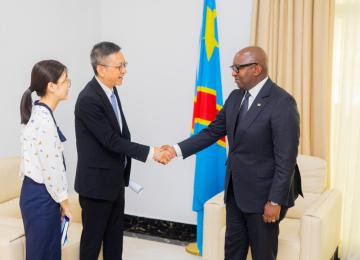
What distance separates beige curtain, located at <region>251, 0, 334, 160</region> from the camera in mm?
3203

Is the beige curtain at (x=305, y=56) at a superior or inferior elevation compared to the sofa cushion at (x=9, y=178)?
superior

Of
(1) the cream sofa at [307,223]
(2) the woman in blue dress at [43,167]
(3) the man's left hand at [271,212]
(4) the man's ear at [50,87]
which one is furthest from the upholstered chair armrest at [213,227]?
(4) the man's ear at [50,87]

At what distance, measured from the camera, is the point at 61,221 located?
6.77ft

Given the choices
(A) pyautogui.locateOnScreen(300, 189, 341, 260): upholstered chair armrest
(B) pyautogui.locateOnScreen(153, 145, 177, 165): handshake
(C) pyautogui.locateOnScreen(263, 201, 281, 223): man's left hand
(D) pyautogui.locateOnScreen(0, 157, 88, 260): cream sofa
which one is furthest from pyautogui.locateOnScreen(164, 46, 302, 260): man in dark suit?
(D) pyautogui.locateOnScreen(0, 157, 88, 260): cream sofa

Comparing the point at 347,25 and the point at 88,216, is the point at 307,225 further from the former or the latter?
the point at 347,25

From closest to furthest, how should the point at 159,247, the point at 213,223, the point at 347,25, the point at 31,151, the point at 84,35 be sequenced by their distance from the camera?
the point at 31,151
the point at 213,223
the point at 347,25
the point at 159,247
the point at 84,35

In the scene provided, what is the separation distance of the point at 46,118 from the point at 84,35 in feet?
7.29

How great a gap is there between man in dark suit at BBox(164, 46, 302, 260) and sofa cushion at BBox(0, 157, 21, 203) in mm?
1572

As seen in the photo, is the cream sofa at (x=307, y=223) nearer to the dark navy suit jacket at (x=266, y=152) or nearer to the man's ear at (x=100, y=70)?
the dark navy suit jacket at (x=266, y=152)

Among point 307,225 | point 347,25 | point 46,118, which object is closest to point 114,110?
point 46,118

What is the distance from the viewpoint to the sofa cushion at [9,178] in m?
2.90

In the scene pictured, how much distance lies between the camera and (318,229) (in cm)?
249

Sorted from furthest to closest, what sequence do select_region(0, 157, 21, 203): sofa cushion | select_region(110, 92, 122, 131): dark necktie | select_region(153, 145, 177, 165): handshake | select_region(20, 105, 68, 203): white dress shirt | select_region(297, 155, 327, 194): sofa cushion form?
select_region(297, 155, 327, 194): sofa cushion
select_region(0, 157, 21, 203): sofa cushion
select_region(153, 145, 177, 165): handshake
select_region(110, 92, 122, 131): dark necktie
select_region(20, 105, 68, 203): white dress shirt

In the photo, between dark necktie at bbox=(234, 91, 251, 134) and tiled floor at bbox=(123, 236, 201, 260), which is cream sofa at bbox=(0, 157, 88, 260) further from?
dark necktie at bbox=(234, 91, 251, 134)
